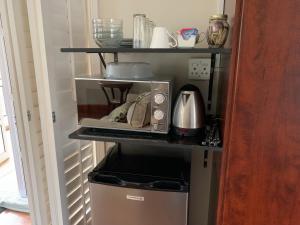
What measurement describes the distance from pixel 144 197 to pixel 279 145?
26.4 inches

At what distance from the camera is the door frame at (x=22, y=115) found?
3.55 feet

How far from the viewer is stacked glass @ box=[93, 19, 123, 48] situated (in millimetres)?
1069

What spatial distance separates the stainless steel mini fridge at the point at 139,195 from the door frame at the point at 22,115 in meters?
0.35

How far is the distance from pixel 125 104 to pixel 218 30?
54 centimetres

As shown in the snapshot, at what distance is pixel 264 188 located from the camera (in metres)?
0.76

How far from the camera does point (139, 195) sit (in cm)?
112

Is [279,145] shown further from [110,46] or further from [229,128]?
[110,46]

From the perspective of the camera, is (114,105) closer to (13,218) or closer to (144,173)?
(144,173)

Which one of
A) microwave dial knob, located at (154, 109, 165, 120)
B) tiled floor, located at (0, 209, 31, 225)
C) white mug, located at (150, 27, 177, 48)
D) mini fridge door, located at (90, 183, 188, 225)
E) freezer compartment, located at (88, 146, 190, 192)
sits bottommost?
tiled floor, located at (0, 209, 31, 225)

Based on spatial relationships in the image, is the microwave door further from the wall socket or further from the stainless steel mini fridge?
the wall socket

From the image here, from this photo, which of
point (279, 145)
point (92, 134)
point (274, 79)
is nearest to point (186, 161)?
point (92, 134)

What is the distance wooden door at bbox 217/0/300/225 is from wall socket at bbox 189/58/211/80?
57 centimetres

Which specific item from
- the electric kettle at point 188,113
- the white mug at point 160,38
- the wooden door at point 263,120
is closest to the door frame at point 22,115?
the white mug at point 160,38

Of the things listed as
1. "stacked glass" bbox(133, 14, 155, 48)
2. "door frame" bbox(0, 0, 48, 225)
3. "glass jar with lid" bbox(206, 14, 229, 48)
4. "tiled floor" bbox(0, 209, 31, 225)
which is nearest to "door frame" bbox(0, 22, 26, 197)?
"tiled floor" bbox(0, 209, 31, 225)
